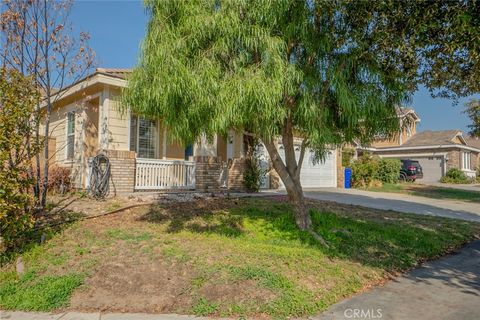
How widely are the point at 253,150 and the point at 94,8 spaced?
7.67 m

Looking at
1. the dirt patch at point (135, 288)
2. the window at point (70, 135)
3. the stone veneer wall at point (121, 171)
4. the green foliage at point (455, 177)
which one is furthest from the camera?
the green foliage at point (455, 177)

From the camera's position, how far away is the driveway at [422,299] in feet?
14.0

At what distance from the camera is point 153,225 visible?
7680 mm

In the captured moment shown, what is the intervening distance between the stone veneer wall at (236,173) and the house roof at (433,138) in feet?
78.7

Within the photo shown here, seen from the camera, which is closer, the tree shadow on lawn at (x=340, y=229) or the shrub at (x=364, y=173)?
the tree shadow on lawn at (x=340, y=229)

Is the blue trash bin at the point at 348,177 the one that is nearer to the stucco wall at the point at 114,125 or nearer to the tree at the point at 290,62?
the stucco wall at the point at 114,125

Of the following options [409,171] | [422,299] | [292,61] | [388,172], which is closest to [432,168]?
[409,171]

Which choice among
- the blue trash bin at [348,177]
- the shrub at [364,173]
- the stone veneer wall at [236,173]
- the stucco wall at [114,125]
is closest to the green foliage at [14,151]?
the stucco wall at [114,125]

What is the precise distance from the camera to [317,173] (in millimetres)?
19234

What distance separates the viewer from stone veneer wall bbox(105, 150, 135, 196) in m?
11.0

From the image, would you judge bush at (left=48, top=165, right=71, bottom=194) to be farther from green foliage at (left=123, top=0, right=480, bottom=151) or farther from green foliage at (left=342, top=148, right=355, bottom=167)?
green foliage at (left=342, top=148, right=355, bottom=167)

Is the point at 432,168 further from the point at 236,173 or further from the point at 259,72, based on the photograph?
the point at 259,72

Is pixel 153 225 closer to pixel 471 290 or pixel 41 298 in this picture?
pixel 41 298

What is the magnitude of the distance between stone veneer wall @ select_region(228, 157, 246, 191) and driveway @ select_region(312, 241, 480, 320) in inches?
337
